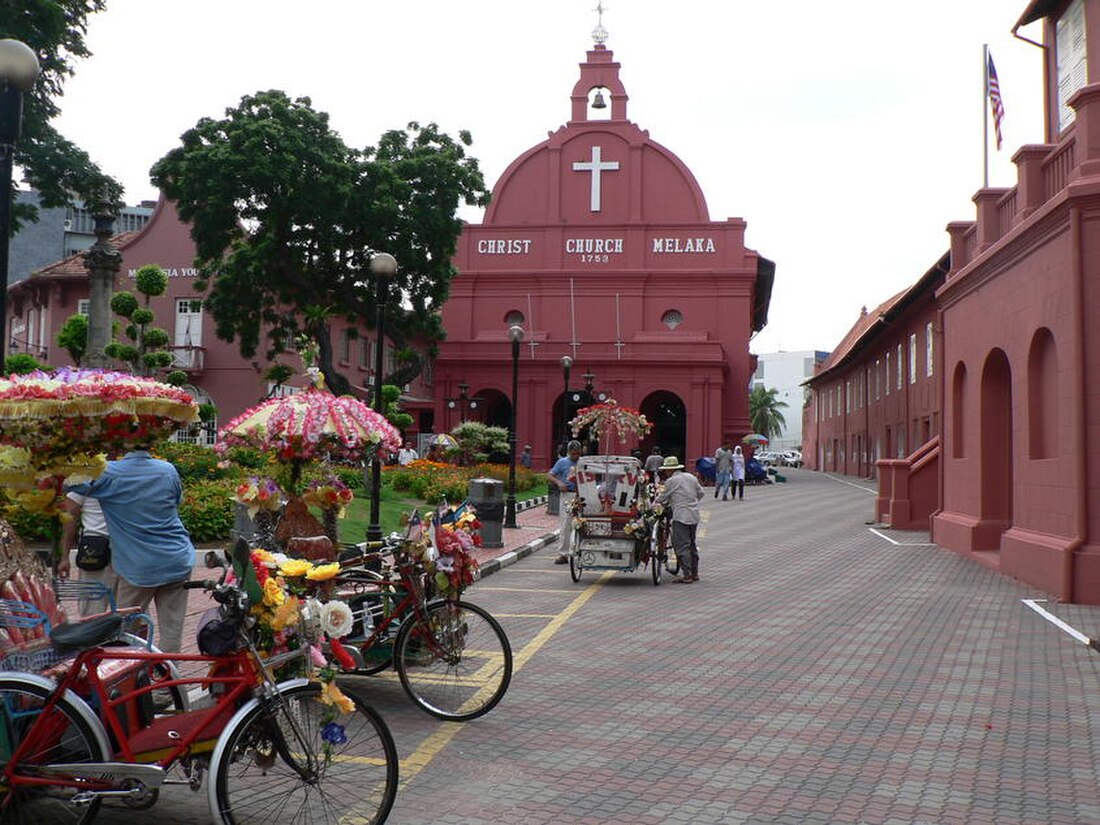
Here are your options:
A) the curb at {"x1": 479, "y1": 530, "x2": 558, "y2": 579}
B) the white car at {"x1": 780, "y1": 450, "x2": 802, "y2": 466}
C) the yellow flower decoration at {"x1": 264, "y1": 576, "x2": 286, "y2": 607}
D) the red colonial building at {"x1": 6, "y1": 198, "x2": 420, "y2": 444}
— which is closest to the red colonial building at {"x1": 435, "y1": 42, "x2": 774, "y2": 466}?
the red colonial building at {"x1": 6, "y1": 198, "x2": 420, "y2": 444}

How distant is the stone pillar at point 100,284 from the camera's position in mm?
17797

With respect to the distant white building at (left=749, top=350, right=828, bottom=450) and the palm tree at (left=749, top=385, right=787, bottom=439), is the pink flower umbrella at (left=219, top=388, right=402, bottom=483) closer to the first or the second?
the palm tree at (left=749, top=385, right=787, bottom=439)

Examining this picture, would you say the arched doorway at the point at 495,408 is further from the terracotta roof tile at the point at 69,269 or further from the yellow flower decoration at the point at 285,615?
the yellow flower decoration at the point at 285,615

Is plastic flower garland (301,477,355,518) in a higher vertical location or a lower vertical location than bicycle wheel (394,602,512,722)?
higher

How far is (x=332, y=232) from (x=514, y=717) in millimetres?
27390

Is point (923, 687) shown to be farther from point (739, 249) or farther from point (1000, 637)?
point (739, 249)

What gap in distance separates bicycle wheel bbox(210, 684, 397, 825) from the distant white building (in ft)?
366

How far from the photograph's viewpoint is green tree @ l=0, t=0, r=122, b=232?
19812 mm

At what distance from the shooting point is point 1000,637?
962cm

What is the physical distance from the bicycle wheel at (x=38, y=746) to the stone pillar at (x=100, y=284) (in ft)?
48.0

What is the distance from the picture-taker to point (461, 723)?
6.51m

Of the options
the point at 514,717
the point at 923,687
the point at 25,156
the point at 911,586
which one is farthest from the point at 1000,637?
the point at 25,156

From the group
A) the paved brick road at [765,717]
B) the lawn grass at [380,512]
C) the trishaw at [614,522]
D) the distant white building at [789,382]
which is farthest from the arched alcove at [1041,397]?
the distant white building at [789,382]

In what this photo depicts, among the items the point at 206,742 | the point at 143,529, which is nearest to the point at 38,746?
the point at 206,742
